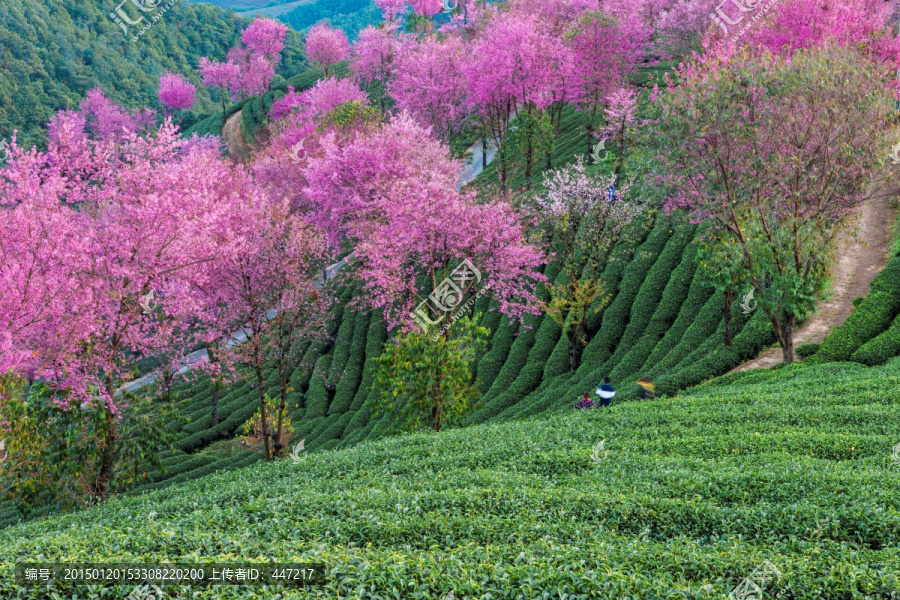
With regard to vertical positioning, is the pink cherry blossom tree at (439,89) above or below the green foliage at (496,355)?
above

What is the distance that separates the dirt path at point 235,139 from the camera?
90325 mm

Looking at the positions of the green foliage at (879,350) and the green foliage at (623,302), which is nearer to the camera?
the green foliage at (879,350)

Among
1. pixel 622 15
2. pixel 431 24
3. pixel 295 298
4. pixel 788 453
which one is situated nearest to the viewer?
pixel 788 453

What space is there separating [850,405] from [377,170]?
2803 cm

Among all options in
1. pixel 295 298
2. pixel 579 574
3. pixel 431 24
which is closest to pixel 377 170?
pixel 295 298

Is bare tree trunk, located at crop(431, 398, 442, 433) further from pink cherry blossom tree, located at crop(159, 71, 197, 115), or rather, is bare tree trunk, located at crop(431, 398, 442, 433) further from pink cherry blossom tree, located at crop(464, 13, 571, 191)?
pink cherry blossom tree, located at crop(159, 71, 197, 115)

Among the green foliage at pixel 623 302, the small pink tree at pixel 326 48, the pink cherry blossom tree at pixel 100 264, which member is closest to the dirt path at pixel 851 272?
the green foliage at pixel 623 302

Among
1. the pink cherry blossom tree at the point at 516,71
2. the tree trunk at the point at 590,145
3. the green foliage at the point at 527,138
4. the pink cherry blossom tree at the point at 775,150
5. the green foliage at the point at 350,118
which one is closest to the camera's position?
the pink cherry blossom tree at the point at 775,150

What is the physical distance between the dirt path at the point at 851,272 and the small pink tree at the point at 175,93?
4001 inches

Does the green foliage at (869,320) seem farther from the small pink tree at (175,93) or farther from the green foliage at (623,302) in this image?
the small pink tree at (175,93)

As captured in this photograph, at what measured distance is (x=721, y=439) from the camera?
13930 millimetres

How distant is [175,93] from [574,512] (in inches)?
Result: 4386

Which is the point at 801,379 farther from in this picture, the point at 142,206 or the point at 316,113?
the point at 316,113

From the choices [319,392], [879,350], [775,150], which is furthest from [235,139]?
[879,350]
